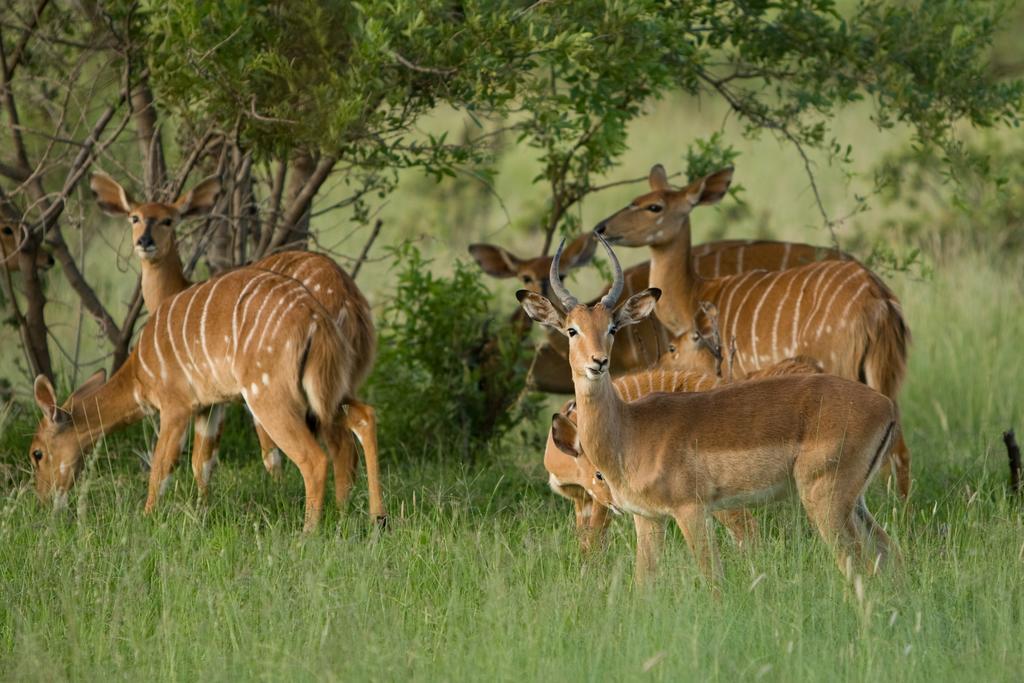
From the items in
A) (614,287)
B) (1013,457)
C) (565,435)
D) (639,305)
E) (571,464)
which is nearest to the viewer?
(614,287)

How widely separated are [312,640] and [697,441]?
54.0 inches

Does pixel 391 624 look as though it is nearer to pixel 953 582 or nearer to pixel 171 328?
pixel 953 582

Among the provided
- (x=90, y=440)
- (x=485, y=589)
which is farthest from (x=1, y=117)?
(x=485, y=589)

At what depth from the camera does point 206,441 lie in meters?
6.34

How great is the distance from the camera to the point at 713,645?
152 inches

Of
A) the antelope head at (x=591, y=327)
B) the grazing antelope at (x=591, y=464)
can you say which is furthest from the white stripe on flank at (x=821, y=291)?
the antelope head at (x=591, y=327)

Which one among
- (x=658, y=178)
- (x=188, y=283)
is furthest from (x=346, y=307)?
(x=658, y=178)

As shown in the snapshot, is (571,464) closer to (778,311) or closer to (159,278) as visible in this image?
(778,311)

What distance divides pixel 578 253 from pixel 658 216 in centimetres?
42

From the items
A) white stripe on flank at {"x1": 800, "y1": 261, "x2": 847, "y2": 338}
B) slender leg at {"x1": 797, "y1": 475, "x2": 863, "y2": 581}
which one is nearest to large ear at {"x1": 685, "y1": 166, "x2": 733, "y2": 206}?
white stripe on flank at {"x1": 800, "y1": 261, "x2": 847, "y2": 338}

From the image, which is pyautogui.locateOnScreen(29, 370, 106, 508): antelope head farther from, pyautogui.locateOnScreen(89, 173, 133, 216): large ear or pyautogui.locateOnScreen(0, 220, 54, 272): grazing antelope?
pyautogui.locateOnScreen(89, 173, 133, 216): large ear

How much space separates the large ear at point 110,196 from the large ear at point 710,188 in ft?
8.38

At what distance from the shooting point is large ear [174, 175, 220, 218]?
6.55 metres

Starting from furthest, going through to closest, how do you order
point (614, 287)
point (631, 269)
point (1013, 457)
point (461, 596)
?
1. point (631, 269)
2. point (1013, 457)
3. point (461, 596)
4. point (614, 287)
